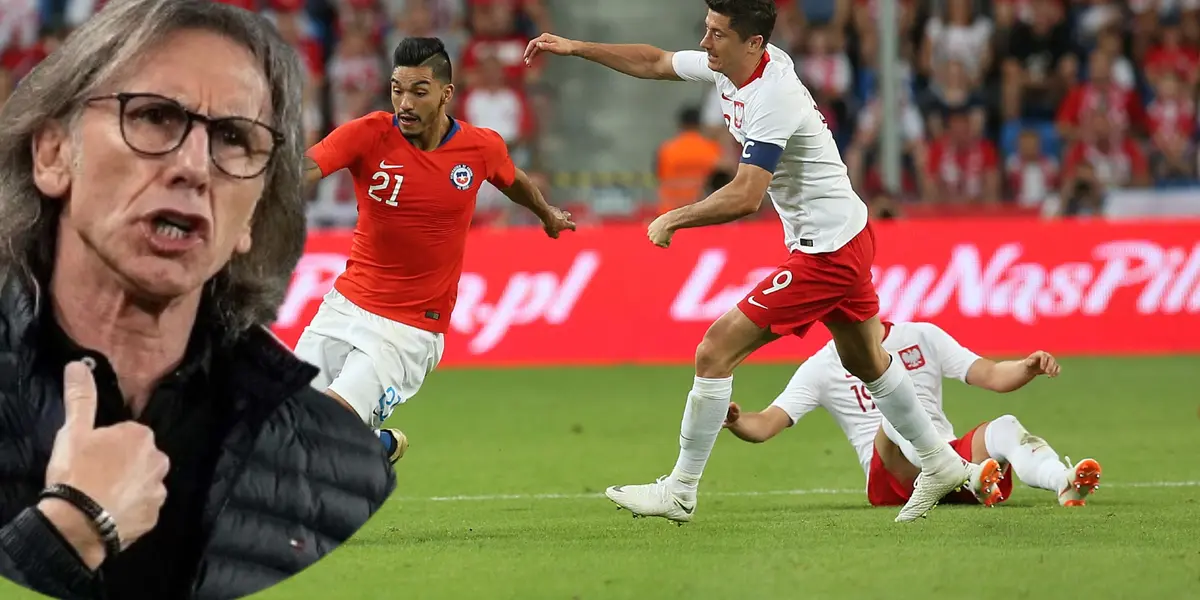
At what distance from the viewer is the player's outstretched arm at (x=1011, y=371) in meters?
7.14

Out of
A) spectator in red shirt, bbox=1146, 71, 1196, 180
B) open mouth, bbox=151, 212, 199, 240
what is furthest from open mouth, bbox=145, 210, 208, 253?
spectator in red shirt, bbox=1146, 71, 1196, 180

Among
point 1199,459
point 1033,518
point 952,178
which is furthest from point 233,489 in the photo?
point 952,178

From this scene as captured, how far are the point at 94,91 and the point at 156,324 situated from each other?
376 millimetres

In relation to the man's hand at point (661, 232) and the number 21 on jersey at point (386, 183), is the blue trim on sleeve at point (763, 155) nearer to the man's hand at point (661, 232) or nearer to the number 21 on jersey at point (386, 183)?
the man's hand at point (661, 232)

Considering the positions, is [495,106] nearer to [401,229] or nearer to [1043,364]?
[401,229]

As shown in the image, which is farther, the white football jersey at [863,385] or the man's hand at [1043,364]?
the white football jersey at [863,385]

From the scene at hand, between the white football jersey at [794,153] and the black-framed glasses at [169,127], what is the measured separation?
4628 millimetres

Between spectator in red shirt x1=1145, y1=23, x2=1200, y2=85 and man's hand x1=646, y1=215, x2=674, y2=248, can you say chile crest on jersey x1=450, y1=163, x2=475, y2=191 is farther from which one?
spectator in red shirt x1=1145, y1=23, x2=1200, y2=85

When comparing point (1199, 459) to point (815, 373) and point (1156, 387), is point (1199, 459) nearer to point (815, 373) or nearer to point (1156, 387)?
point (815, 373)

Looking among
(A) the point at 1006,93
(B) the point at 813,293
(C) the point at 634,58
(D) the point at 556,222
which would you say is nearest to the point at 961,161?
(A) the point at 1006,93

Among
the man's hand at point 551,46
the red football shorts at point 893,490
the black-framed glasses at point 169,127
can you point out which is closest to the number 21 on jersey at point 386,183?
the man's hand at point 551,46

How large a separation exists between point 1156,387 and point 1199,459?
3.82 metres

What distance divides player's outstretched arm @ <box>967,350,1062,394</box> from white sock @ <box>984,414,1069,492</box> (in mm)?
243

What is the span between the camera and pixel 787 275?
725 centimetres
